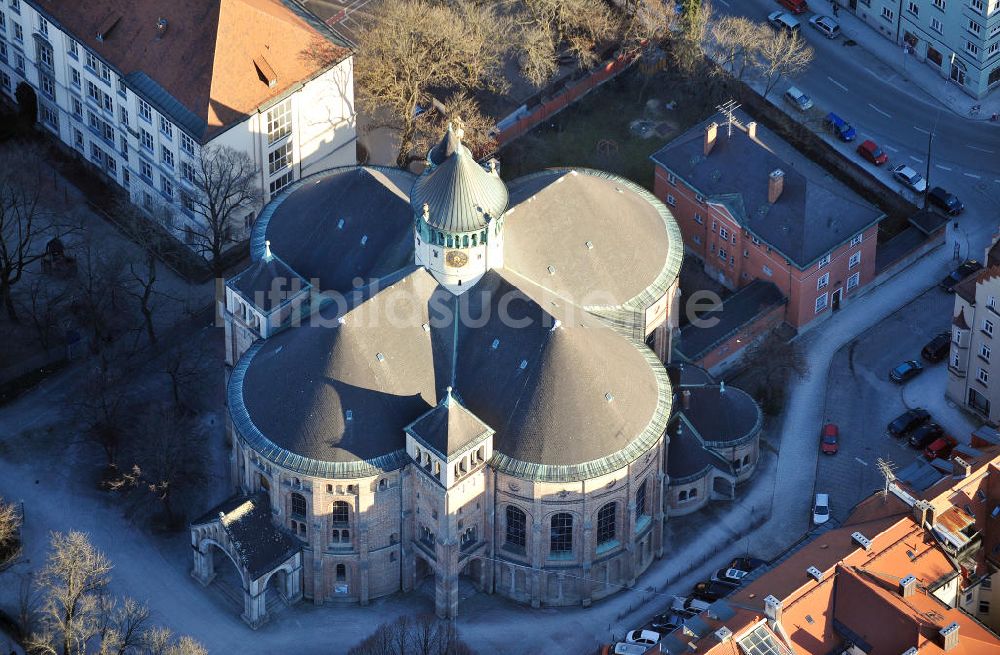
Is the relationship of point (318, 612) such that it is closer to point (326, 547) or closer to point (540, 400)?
point (326, 547)

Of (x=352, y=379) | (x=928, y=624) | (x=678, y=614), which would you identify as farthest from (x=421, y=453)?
(x=928, y=624)

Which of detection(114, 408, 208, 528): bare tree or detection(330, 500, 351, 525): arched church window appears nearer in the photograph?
detection(330, 500, 351, 525): arched church window

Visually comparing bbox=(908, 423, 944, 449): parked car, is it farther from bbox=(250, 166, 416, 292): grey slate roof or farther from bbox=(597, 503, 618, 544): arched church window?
bbox=(250, 166, 416, 292): grey slate roof

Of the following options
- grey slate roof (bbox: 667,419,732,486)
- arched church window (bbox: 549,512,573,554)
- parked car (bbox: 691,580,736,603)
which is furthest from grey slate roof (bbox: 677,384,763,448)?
arched church window (bbox: 549,512,573,554)

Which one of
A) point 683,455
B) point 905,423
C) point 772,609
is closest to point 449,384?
point 683,455

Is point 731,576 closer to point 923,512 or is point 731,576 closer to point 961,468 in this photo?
point 923,512
